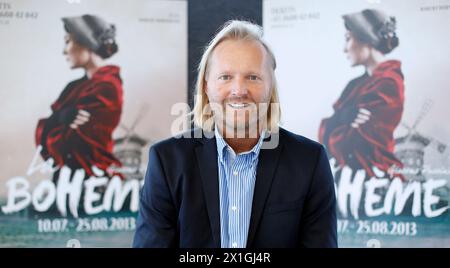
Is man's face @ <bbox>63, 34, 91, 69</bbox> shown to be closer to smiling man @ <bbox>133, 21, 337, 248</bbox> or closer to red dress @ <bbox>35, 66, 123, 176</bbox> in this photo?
red dress @ <bbox>35, 66, 123, 176</bbox>

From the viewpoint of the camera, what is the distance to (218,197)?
1.52 metres

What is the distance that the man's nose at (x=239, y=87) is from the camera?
61.9 inches

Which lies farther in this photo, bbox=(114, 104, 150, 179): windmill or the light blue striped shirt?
bbox=(114, 104, 150, 179): windmill

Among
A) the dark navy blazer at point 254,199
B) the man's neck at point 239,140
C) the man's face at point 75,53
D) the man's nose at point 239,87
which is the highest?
the man's face at point 75,53

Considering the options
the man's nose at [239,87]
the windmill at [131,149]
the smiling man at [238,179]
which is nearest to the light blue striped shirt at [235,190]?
the smiling man at [238,179]

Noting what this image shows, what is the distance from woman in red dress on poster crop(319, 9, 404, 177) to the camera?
277 cm

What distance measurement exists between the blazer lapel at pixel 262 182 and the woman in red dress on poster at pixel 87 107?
1492 mm

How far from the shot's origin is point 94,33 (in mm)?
2816

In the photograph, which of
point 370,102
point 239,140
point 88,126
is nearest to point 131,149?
point 88,126

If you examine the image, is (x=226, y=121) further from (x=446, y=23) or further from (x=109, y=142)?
(x=446, y=23)

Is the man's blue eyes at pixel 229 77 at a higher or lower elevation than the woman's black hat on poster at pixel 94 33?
lower

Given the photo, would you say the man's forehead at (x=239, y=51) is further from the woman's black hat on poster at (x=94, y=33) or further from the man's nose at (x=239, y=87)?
the woman's black hat on poster at (x=94, y=33)

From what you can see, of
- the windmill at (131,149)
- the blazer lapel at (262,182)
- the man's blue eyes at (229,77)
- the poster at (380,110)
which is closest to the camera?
the blazer lapel at (262,182)

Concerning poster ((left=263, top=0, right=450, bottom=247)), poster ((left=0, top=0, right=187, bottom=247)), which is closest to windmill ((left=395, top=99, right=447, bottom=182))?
poster ((left=263, top=0, right=450, bottom=247))
